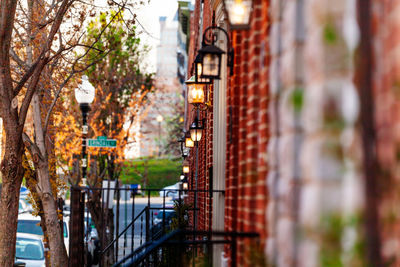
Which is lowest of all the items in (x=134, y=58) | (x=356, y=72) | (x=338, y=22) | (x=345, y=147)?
(x=345, y=147)

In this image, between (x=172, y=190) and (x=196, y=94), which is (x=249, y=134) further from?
(x=196, y=94)

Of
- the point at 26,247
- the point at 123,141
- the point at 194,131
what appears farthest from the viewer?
the point at 123,141

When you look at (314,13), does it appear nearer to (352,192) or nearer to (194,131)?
(352,192)

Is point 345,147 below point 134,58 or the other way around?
below

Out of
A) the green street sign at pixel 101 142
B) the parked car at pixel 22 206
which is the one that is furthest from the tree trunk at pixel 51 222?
the parked car at pixel 22 206

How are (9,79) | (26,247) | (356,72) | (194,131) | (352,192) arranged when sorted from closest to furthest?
(352,192) → (356,72) → (9,79) → (194,131) → (26,247)

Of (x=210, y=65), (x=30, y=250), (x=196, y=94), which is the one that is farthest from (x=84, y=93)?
(x=210, y=65)

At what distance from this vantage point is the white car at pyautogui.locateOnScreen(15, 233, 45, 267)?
55.0ft

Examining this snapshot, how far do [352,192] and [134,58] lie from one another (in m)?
26.6

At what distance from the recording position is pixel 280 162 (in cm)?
396

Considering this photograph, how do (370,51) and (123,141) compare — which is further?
(123,141)

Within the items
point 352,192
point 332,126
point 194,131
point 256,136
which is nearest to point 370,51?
point 332,126

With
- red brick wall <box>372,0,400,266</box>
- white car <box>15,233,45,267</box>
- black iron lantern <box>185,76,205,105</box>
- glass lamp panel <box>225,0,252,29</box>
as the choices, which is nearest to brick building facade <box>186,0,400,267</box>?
red brick wall <box>372,0,400,266</box>

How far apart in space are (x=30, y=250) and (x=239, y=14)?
13503 mm
